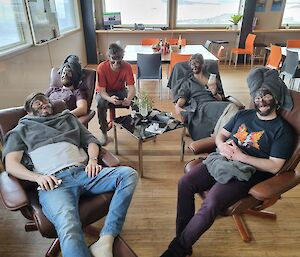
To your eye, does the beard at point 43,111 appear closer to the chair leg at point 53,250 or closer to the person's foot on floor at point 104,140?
the chair leg at point 53,250

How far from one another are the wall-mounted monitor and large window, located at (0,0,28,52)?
127 inches

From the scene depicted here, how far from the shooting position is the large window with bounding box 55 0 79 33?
4781 millimetres

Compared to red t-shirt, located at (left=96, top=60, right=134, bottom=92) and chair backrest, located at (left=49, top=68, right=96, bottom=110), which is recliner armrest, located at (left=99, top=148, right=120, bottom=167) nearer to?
chair backrest, located at (left=49, top=68, right=96, bottom=110)

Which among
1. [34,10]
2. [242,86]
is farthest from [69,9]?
[242,86]

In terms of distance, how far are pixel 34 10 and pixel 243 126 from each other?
3.28 meters

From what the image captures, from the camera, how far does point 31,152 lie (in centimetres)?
150

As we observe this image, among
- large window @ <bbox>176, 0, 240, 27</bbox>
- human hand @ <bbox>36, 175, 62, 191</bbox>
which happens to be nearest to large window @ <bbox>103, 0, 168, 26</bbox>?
large window @ <bbox>176, 0, 240, 27</bbox>

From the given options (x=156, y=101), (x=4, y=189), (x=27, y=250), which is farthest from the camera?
(x=156, y=101)

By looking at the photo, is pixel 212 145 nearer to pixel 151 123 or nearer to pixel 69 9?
pixel 151 123

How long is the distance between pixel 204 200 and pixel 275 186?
0.40m

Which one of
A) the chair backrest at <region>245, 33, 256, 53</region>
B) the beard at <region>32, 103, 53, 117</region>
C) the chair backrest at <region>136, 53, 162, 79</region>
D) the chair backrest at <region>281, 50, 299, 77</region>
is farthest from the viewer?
the chair backrest at <region>245, 33, 256, 53</region>

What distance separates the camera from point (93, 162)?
156 centimetres

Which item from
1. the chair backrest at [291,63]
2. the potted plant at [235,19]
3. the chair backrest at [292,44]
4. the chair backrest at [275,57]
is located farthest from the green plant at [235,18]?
the chair backrest at [291,63]

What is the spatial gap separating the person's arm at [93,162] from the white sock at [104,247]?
16.0 inches
